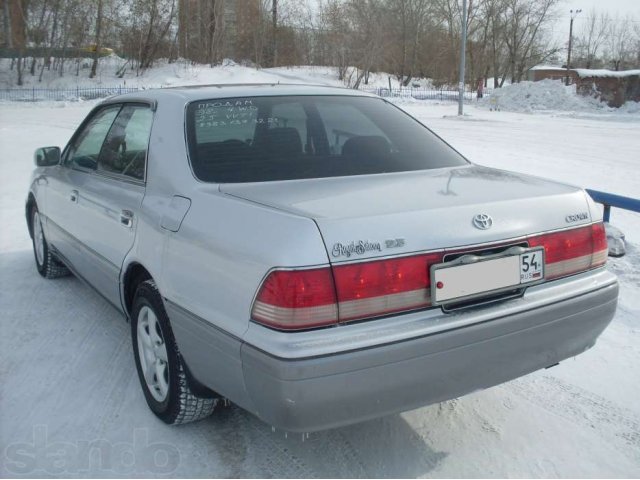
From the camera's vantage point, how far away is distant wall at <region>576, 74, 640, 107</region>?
3134 centimetres

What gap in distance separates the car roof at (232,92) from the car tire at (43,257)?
1.82 metres

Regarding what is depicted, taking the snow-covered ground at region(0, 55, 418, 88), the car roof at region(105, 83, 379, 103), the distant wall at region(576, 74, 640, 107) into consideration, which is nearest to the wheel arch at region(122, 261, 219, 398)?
the car roof at region(105, 83, 379, 103)

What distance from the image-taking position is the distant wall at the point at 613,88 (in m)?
31.3

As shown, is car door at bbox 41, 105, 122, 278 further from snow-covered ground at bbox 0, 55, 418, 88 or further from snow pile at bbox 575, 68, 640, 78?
snow-covered ground at bbox 0, 55, 418, 88

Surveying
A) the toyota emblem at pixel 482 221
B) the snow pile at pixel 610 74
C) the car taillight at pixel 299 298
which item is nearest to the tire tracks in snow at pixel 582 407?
the toyota emblem at pixel 482 221

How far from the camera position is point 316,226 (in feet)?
6.82

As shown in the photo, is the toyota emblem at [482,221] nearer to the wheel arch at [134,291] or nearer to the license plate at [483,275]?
the license plate at [483,275]

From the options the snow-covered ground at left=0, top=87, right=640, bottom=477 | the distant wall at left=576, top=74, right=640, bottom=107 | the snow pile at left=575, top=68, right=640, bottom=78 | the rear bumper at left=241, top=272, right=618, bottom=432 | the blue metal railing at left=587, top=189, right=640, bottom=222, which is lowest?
the snow-covered ground at left=0, top=87, right=640, bottom=477

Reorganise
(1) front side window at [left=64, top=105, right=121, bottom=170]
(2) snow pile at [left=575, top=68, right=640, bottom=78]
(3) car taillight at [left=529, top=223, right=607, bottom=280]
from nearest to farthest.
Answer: (3) car taillight at [left=529, top=223, right=607, bottom=280], (1) front side window at [left=64, top=105, right=121, bottom=170], (2) snow pile at [left=575, top=68, right=640, bottom=78]

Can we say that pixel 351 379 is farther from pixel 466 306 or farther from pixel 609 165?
pixel 609 165

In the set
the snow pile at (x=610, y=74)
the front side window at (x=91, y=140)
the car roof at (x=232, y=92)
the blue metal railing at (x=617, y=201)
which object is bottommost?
the blue metal railing at (x=617, y=201)

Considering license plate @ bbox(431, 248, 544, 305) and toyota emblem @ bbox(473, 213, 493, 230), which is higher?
toyota emblem @ bbox(473, 213, 493, 230)

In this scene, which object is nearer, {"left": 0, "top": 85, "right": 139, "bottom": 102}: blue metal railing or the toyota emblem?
the toyota emblem

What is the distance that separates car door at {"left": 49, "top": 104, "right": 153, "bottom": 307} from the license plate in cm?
155
